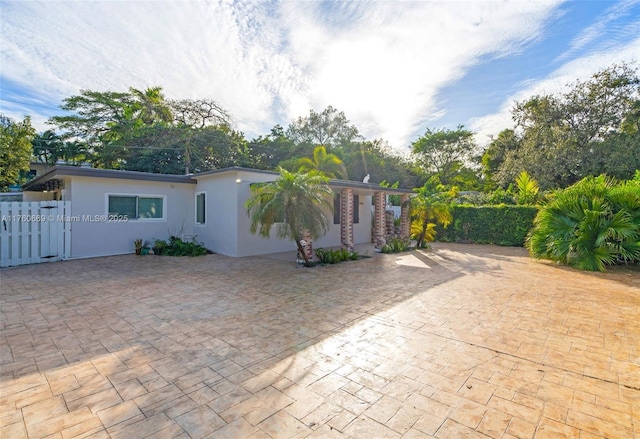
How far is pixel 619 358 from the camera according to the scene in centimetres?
363

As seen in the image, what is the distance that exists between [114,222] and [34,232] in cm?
207

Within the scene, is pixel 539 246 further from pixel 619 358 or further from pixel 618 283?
pixel 619 358

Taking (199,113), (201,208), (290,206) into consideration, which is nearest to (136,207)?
(201,208)

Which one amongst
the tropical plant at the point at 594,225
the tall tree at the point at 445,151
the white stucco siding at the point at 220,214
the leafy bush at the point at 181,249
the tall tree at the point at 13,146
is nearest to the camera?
the tropical plant at the point at 594,225

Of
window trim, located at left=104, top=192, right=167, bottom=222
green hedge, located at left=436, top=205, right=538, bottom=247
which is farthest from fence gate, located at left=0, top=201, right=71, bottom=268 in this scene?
green hedge, located at left=436, top=205, right=538, bottom=247

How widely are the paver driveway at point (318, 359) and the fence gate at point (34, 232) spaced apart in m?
2.78

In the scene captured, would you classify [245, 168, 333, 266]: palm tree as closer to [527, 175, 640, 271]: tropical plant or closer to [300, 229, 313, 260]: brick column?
[300, 229, 313, 260]: brick column

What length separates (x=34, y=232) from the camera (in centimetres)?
918

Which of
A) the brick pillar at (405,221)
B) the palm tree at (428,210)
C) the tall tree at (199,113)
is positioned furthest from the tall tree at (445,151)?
the palm tree at (428,210)

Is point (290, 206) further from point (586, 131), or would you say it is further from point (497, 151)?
point (497, 151)

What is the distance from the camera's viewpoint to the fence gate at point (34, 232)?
870 centimetres

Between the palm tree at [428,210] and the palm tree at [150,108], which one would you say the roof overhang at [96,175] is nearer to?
the palm tree at [428,210]

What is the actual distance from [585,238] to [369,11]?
9.03 m

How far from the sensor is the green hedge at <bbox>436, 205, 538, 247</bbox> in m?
14.0
